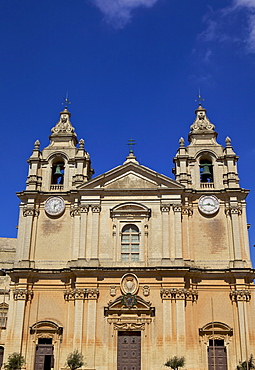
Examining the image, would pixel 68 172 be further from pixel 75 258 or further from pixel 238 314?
pixel 238 314

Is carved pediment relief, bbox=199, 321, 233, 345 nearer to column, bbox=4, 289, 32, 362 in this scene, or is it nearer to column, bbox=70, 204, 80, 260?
column, bbox=70, 204, 80, 260

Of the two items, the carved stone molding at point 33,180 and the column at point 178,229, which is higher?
the carved stone molding at point 33,180

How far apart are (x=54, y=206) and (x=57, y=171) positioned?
2.98 meters

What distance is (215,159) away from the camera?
3197 cm

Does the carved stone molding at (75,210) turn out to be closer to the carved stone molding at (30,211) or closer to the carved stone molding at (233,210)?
the carved stone molding at (30,211)

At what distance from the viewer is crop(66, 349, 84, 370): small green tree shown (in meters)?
25.1

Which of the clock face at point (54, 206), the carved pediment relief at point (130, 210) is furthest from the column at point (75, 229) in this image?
the carved pediment relief at point (130, 210)

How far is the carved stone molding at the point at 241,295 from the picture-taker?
27562 millimetres

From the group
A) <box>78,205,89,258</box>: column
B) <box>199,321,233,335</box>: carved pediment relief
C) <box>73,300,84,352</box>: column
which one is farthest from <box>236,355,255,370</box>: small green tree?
<box>78,205,89,258</box>: column

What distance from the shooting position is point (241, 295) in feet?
90.5

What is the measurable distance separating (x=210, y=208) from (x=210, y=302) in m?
6.28

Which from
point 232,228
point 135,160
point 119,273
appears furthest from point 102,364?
point 135,160

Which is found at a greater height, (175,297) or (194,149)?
(194,149)

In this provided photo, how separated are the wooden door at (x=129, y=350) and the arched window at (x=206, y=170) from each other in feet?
39.3
